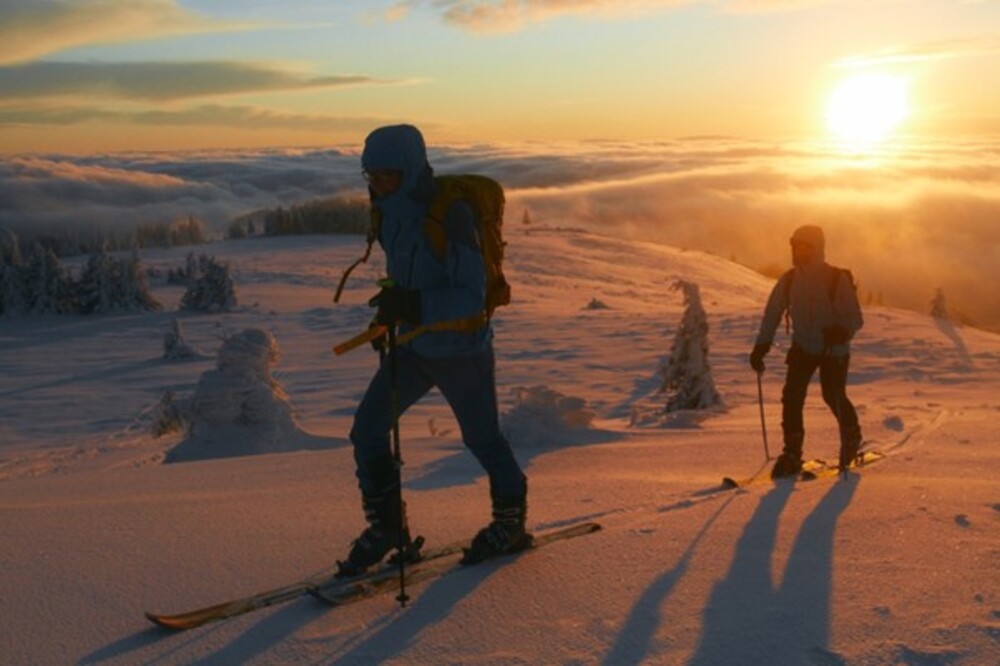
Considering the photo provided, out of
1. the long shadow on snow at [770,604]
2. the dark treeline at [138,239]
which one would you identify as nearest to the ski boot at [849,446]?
the long shadow on snow at [770,604]

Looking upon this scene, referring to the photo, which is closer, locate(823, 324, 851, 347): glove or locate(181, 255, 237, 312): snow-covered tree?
locate(823, 324, 851, 347): glove

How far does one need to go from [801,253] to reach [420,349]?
12.1ft

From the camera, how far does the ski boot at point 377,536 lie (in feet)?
14.7

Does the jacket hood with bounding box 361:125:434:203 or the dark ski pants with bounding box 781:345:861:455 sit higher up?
the jacket hood with bounding box 361:125:434:203

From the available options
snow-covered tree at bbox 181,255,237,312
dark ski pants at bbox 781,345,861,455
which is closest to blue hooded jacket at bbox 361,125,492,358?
dark ski pants at bbox 781,345,861,455

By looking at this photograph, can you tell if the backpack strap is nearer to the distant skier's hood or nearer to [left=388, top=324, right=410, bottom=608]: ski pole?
the distant skier's hood

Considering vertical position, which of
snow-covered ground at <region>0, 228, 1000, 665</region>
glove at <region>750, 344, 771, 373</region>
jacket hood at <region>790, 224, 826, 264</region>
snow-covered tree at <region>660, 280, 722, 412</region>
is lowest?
snow-covered tree at <region>660, 280, 722, 412</region>

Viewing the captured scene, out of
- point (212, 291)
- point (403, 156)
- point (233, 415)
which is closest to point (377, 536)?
point (403, 156)

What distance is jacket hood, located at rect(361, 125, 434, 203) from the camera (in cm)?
426

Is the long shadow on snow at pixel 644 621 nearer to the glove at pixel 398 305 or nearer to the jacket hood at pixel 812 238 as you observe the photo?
the glove at pixel 398 305

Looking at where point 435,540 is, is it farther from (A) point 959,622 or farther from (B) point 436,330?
(A) point 959,622

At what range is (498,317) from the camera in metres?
25.0

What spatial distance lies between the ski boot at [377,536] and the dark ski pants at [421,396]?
0.06 m

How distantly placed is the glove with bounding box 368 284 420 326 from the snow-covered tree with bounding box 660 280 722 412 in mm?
9419
